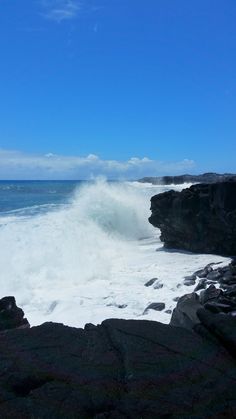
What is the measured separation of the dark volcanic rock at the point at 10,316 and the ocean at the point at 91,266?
1893mm

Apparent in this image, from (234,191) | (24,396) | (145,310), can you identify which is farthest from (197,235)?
(24,396)

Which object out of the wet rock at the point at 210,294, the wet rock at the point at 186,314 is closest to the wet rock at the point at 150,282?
the wet rock at the point at 210,294

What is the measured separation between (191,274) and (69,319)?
13.6ft

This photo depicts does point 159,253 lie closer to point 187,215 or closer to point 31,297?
point 187,215

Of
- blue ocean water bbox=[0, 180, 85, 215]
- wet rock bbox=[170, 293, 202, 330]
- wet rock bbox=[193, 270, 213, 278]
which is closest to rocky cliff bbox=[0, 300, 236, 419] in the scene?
wet rock bbox=[170, 293, 202, 330]

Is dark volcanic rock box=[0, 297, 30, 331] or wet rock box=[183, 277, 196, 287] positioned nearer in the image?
dark volcanic rock box=[0, 297, 30, 331]

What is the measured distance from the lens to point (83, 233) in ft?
62.1

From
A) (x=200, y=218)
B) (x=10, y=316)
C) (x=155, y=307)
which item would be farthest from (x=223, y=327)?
(x=200, y=218)

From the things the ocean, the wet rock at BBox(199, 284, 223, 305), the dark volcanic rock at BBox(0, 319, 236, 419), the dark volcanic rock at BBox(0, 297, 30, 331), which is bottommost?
the ocean

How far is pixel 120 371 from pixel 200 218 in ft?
38.9

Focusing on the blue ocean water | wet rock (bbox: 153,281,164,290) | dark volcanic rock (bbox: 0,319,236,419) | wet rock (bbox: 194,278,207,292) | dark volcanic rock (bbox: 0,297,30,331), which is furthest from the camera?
the blue ocean water

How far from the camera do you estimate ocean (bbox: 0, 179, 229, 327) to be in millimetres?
10016

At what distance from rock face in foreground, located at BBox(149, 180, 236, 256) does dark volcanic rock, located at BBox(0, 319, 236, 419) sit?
32.6ft

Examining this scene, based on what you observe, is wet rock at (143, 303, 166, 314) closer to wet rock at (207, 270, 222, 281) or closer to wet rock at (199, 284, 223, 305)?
wet rock at (199, 284, 223, 305)
